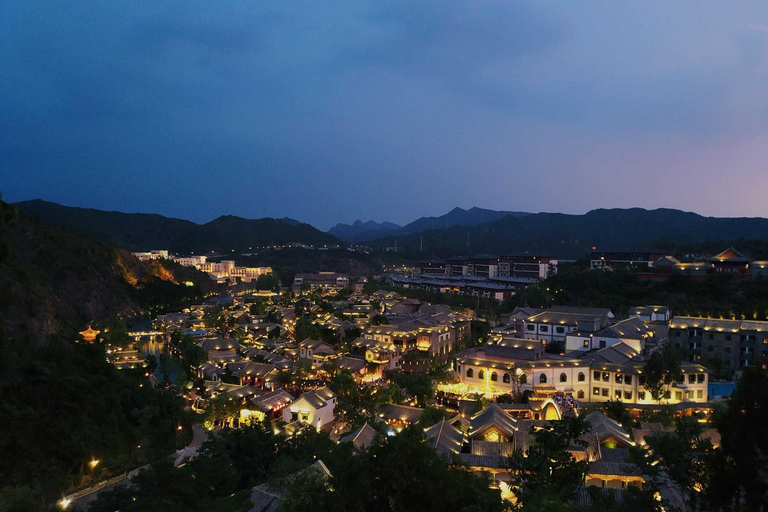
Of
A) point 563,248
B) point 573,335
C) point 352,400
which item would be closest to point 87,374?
point 352,400

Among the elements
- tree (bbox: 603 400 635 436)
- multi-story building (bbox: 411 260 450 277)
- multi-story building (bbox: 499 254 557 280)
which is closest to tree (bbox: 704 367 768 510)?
tree (bbox: 603 400 635 436)

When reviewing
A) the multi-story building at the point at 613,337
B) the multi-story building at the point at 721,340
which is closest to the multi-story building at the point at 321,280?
the multi-story building at the point at 613,337

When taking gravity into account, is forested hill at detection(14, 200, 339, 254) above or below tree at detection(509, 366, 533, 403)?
above

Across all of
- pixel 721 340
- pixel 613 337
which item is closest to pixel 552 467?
pixel 613 337

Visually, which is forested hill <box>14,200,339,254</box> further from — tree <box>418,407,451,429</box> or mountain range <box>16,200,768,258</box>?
tree <box>418,407,451,429</box>

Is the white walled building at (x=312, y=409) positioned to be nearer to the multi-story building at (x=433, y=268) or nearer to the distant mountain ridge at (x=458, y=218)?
the multi-story building at (x=433, y=268)

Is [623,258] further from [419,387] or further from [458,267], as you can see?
[419,387]

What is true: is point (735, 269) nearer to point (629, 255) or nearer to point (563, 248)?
point (629, 255)
